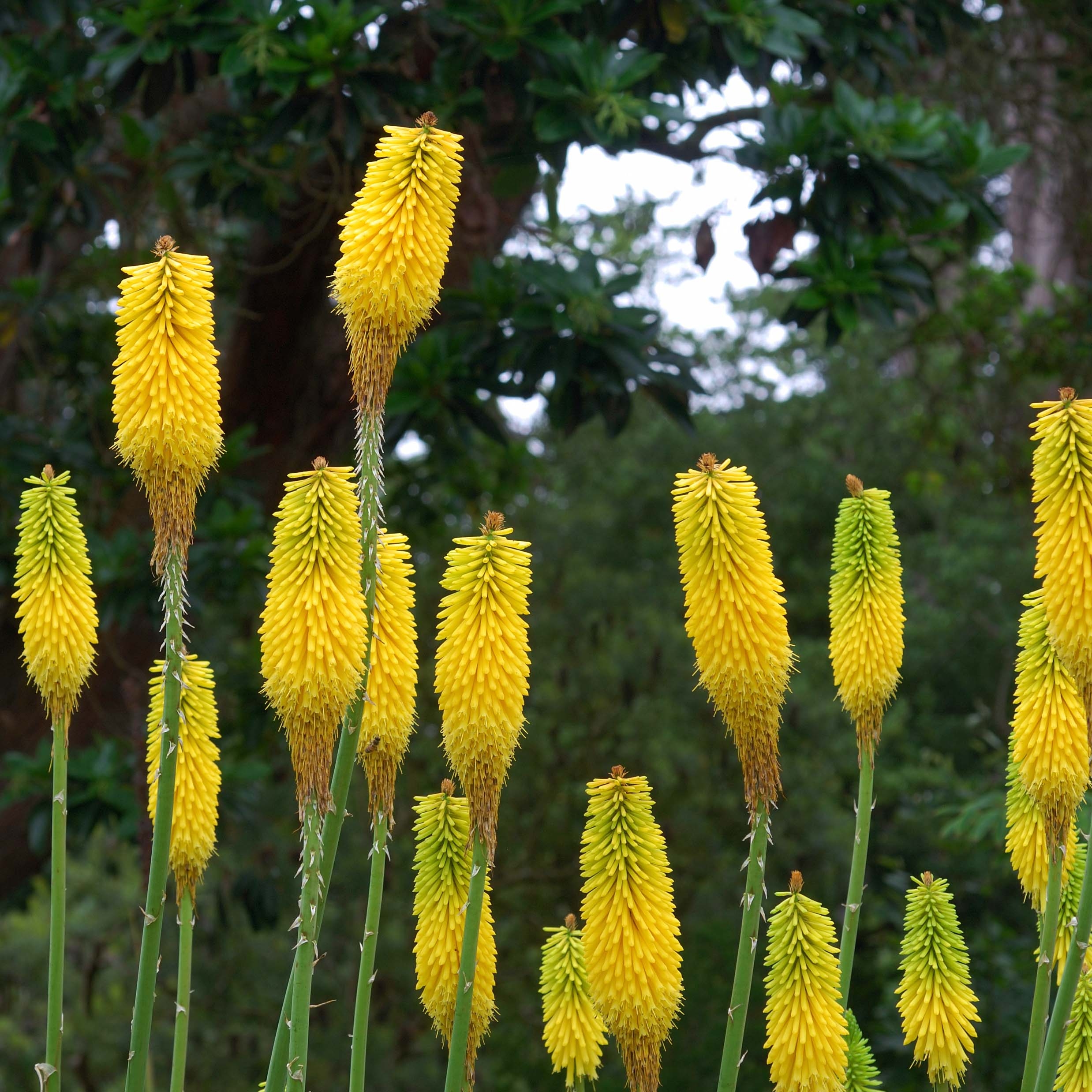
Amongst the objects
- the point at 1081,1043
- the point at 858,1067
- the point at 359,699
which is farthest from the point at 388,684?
the point at 1081,1043

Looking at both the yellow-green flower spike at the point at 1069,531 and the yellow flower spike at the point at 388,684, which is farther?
the yellow flower spike at the point at 388,684

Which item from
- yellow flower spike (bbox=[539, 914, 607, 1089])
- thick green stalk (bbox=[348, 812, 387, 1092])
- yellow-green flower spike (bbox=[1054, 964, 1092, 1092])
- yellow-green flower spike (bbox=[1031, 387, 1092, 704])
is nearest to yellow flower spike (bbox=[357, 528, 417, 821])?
thick green stalk (bbox=[348, 812, 387, 1092])

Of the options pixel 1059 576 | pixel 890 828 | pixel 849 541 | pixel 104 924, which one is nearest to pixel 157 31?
pixel 849 541

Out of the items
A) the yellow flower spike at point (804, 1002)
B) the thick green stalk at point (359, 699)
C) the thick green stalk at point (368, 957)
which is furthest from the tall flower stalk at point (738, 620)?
the thick green stalk at point (368, 957)

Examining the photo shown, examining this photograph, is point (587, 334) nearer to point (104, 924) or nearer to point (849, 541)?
point (849, 541)

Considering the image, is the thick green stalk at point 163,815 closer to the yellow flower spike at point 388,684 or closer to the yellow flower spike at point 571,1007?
the yellow flower spike at point 388,684

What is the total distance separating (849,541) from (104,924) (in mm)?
13796

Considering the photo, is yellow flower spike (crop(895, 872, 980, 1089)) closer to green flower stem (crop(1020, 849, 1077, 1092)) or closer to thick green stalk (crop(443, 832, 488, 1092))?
green flower stem (crop(1020, 849, 1077, 1092))

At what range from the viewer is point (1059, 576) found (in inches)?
100

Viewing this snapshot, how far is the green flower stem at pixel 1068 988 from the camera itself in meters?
2.44

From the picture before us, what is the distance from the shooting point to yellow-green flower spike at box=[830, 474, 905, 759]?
2893 millimetres

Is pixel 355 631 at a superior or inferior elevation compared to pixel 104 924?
superior

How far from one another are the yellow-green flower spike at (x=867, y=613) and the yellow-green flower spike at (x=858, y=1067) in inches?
22.4

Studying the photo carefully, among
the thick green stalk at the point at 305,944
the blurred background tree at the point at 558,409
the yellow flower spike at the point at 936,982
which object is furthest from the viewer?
the blurred background tree at the point at 558,409
